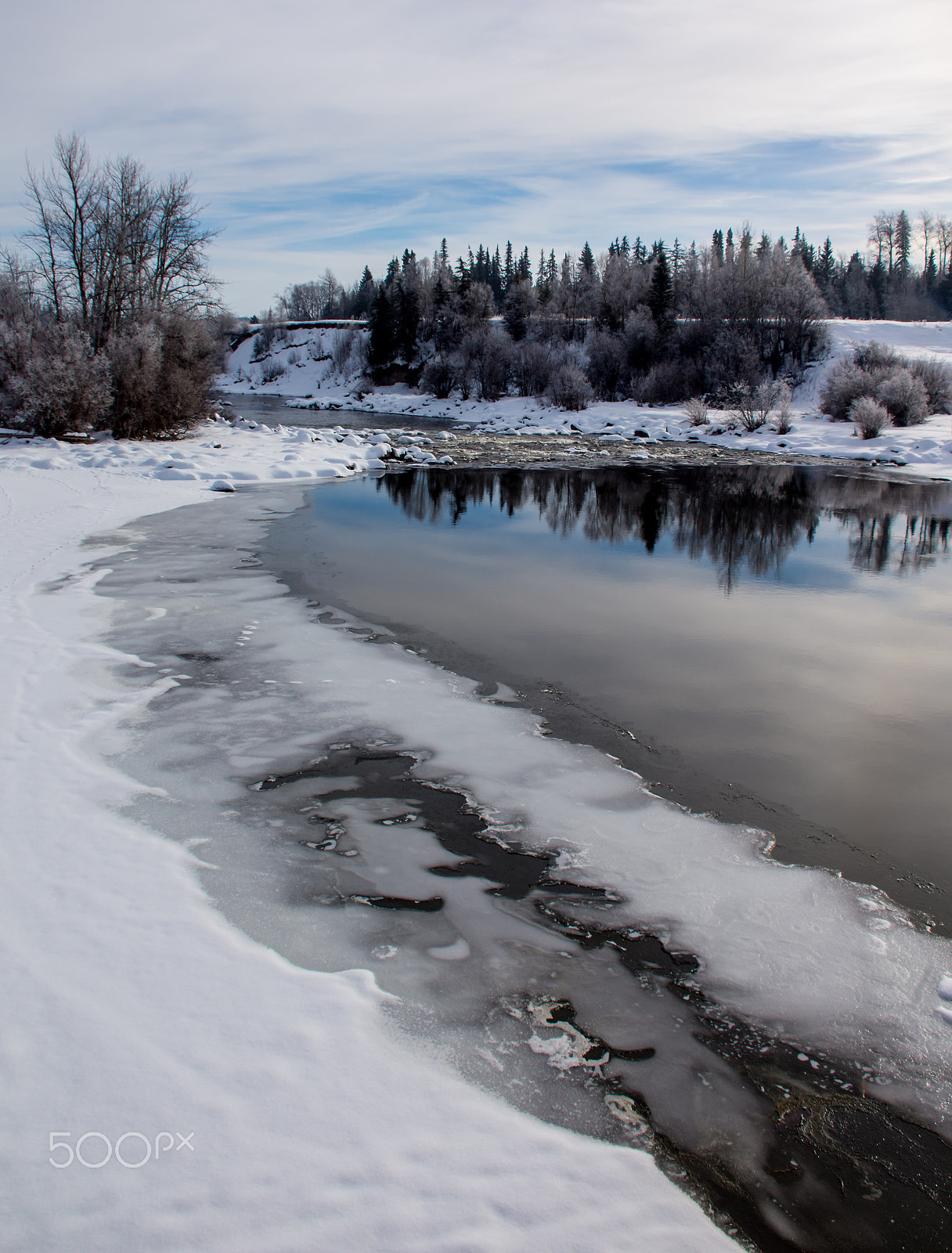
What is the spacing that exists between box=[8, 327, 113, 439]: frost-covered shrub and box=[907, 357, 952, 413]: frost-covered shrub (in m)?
29.9

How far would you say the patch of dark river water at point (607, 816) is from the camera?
7.80 feet

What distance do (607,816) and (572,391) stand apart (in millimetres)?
36464

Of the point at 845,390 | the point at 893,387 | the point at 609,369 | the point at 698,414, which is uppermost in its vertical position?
the point at 609,369

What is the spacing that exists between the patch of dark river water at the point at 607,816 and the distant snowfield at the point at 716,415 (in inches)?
671

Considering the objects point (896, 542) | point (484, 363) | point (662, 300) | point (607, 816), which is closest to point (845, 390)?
point (662, 300)

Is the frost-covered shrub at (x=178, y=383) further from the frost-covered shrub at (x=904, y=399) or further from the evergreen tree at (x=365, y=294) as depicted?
the evergreen tree at (x=365, y=294)

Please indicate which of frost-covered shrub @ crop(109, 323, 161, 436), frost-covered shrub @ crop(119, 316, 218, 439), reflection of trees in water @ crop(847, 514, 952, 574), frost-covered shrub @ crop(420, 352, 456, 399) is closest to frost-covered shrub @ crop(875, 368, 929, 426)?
reflection of trees in water @ crop(847, 514, 952, 574)

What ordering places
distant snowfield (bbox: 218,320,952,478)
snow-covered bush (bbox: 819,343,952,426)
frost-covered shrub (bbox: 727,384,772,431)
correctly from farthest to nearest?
frost-covered shrub (bbox: 727,384,772,431), snow-covered bush (bbox: 819,343,952,426), distant snowfield (bbox: 218,320,952,478)

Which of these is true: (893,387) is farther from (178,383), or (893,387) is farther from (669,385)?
(178,383)

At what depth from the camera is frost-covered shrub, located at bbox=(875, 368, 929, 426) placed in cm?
2764

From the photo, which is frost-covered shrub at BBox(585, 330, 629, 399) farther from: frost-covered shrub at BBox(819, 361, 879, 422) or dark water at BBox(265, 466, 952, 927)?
dark water at BBox(265, 466, 952, 927)

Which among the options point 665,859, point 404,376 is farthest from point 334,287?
point 665,859

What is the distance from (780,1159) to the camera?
225 cm

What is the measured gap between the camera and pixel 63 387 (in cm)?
1983
